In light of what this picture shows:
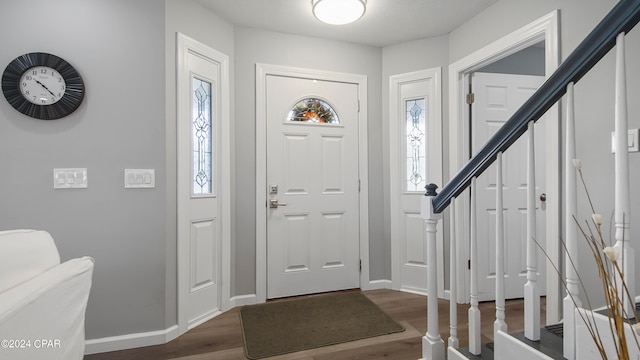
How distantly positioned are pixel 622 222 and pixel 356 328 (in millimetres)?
1835

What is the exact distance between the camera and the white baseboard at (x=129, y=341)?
1990 millimetres

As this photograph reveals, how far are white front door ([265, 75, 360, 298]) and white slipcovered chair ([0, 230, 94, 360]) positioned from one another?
5.95 feet

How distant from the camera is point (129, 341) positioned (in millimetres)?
2053

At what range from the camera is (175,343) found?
2125mm

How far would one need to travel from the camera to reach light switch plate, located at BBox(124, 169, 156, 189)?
2.04 metres

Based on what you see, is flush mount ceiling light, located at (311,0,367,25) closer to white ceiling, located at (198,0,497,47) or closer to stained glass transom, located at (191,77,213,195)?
white ceiling, located at (198,0,497,47)

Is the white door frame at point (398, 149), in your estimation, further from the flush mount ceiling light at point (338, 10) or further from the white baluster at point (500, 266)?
the white baluster at point (500, 266)

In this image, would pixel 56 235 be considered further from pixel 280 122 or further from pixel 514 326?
pixel 514 326

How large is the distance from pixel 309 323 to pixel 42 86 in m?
2.34

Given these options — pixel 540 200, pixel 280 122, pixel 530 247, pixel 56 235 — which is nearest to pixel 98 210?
pixel 56 235

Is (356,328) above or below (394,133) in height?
below

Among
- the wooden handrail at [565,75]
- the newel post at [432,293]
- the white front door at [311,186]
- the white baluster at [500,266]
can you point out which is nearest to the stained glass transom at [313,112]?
the white front door at [311,186]

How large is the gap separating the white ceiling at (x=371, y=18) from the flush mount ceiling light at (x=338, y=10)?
0.17 m

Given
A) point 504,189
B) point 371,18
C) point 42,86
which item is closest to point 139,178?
point 42,86
